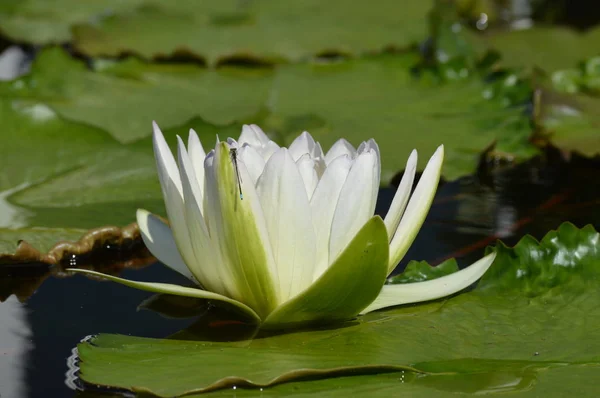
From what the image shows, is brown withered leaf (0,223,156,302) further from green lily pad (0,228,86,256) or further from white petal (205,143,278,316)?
white petal (205,143,278,316)

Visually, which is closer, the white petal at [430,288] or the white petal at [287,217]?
the white petal at [287,217]

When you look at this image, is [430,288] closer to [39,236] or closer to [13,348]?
[13,348]

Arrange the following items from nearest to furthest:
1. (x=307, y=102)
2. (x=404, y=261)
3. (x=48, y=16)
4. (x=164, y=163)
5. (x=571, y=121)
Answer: (x=164, y=163) → (x=404, y=261) → (x=571, y=121) → (x=307, y=102) → (x=48, y=16)

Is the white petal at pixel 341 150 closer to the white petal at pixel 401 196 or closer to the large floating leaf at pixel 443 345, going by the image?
the white petal at pixel 401 196

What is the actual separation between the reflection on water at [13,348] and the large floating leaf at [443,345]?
0.30 feet

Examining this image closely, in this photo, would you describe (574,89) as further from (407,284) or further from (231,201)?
(231,201)

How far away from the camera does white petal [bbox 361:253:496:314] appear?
3.73 ft

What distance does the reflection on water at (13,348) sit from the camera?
0.98 metres

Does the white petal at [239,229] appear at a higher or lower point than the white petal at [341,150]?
lower

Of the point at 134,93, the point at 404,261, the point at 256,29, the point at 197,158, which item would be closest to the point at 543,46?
the point at 256,29

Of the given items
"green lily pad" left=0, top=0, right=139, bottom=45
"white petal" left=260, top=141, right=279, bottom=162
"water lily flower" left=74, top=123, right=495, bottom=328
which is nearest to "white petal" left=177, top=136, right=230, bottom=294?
"water lily flower" left=74, top=123, right=495, bottom=328

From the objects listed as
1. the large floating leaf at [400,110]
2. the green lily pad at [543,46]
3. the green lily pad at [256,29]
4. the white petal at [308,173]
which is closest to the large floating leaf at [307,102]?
the large floating leaf at [400,110]

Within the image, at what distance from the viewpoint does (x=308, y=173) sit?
1.08 meters

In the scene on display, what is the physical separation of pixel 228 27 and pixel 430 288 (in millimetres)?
1943
